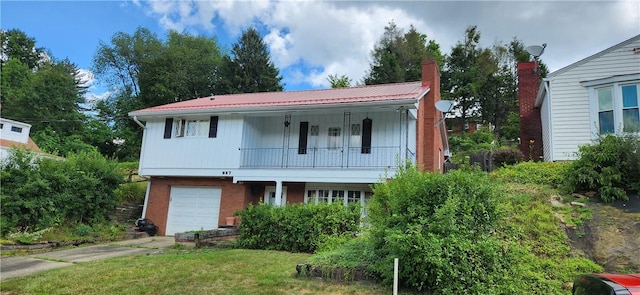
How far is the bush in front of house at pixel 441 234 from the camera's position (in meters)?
4.94

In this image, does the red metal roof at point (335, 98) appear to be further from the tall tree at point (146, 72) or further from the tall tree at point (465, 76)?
the tall tree at point (146, 72)

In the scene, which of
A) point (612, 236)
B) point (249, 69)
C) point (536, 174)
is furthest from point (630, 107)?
point (249, 69)

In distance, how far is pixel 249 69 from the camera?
3584 centimetres

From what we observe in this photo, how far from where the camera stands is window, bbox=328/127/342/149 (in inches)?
562

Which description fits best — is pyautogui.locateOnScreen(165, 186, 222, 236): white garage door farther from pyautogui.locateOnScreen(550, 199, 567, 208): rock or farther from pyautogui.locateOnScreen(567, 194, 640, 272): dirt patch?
pyautogui.locateOnScreen(567, 194, 640, 272): dirt patch

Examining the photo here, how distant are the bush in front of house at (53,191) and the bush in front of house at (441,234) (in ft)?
38.1

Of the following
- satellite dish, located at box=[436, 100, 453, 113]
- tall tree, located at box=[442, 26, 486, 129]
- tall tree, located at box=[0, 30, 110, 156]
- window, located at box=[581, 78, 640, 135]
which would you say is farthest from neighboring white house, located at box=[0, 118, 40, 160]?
tall tree, located at box=[442, 26, 486, 129]

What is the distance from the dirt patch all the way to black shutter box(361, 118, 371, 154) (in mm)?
7292

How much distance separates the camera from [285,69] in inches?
1510

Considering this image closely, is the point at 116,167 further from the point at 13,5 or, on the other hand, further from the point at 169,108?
the point at 13,5

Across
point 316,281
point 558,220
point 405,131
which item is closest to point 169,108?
point 405,131

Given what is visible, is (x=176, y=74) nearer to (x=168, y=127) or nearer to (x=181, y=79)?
(x=181, y=79)

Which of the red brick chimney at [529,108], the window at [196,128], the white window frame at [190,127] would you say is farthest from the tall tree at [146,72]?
the red brick chimney at [529,108]

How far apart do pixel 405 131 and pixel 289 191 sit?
5038 millimetres
